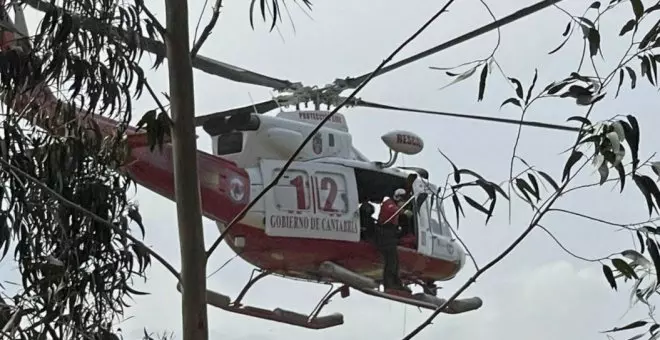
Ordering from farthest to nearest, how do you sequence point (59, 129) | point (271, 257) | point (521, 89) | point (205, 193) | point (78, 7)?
1. point (271, 257)
2. point (205, 193)
3. point (59, 129)
4. point (78, 7)
5. point (521, 89)

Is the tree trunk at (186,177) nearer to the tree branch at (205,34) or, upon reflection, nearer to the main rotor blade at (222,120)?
the tree branch at (205,34)

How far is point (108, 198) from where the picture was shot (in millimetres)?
3201

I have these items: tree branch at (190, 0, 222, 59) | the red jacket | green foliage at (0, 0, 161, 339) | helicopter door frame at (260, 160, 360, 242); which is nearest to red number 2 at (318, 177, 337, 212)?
helicopter door frame at (260, 160, 360, 242)

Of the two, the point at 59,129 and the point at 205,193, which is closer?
the point at 59,129

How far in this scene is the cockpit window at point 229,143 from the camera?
7.24 m

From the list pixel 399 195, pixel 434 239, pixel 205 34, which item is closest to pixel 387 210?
pixel 399 195

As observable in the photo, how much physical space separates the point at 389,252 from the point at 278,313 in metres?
0.85

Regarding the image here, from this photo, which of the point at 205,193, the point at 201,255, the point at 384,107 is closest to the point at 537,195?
the point at 201,255

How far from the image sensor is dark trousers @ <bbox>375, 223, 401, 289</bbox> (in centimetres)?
758

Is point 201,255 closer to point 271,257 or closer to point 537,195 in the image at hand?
point 537,195

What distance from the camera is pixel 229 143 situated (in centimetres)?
732

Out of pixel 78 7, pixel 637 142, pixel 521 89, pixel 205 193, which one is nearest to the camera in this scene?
pixel 637 142

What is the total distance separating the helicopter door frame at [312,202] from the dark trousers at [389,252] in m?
0.21

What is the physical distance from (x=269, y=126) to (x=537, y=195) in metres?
5.02
